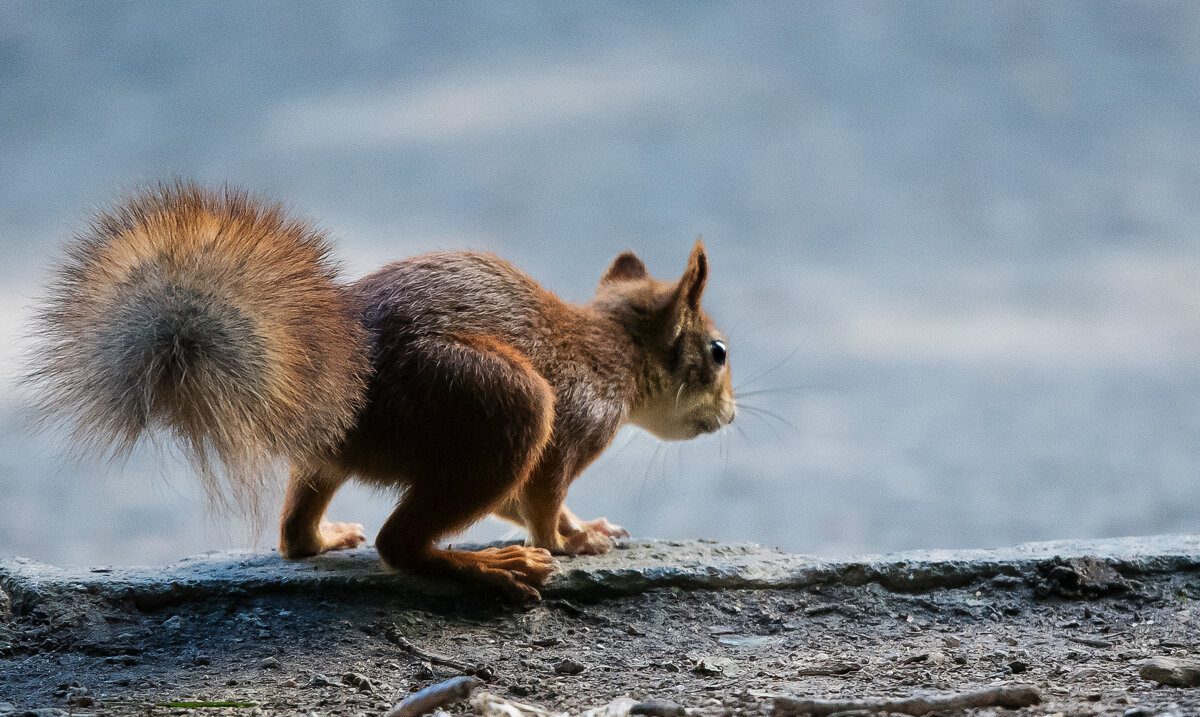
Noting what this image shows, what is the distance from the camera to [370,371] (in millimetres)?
1561

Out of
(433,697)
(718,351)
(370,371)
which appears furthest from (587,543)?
(433,697)

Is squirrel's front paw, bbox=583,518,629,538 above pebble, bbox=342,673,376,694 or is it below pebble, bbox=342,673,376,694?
above

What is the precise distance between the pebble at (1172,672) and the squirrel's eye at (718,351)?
925 mm

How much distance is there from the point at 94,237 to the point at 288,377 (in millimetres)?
338

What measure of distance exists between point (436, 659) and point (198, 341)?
0.53 meters

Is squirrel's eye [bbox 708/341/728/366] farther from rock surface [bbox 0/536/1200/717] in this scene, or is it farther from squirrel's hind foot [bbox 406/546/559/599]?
squirrel's hind foot [bbox 406/546/559/599]

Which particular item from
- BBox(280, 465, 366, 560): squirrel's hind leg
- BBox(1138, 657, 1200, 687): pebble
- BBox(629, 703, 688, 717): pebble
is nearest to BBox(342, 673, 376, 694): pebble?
BBox(629, 703, 688, 717): pebble

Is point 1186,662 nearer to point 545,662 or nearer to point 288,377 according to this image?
point 545,662

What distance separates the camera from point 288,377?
1.38m

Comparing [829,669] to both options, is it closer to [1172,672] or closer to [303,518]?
[1172,672]

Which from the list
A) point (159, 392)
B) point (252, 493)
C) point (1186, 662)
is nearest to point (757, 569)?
point (1186, 662)

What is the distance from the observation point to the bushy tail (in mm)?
1290

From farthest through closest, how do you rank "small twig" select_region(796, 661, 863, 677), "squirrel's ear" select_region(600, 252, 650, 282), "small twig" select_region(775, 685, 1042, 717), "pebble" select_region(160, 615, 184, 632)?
"squirrel's ear" select_region(600, 252, 650, 282)
"pebble" select_region(160, 615, 184, 632)
"small twig" select_region(796, 661, 863, 677)
"small twig" select_region(775, 685, 1042, 717)

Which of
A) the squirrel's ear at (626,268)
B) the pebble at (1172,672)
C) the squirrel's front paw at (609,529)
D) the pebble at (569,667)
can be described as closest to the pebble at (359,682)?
the pebble at (569,667)
